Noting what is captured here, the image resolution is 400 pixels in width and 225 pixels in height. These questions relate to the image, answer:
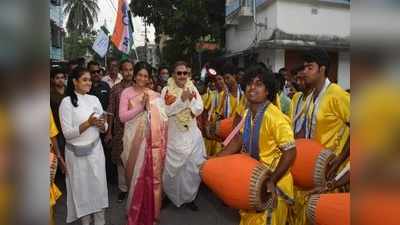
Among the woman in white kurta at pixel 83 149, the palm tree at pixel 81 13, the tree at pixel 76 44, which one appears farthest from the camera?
the tree at pixel 76 44

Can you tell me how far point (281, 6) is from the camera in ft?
59.2

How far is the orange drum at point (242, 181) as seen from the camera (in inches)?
97.7

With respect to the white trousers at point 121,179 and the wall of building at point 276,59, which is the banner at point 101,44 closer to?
the white trousers at point 121,179

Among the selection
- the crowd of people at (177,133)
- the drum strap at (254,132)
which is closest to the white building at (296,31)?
the crowd of people at (177,133)

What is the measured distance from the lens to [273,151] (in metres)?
2.74

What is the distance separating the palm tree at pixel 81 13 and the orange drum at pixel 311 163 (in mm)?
41838

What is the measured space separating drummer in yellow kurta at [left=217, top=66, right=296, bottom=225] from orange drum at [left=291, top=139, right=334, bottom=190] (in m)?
0.16

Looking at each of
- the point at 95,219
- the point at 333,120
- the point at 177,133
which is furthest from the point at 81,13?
the point at 333,120

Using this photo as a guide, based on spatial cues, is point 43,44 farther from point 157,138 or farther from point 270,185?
point 157,138

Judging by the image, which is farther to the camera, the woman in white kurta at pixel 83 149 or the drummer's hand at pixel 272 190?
the woman in white kurta at pixel 83 149

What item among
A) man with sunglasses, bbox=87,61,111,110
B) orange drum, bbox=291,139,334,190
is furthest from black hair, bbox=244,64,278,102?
man with sunglasses, bbox=87,61,111,110

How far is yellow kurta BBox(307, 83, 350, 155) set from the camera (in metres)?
3.00

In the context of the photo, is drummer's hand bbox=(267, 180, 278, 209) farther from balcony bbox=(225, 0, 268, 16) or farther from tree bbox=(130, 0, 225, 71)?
balcony bbox=(225, 0, 268, 16)

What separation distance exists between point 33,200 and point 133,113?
365 centimetres
